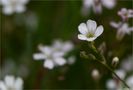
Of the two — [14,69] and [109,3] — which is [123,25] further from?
[14,69]

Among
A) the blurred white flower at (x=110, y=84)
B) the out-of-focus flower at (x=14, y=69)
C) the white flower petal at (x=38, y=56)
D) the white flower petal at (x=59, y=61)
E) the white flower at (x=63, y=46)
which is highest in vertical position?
the white flower petal at (x=38, y=56)

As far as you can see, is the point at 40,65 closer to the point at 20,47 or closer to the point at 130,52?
the point at 20,47

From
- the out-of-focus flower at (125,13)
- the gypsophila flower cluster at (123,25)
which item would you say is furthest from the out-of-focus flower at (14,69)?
the out-of-focus flower at (125,13)

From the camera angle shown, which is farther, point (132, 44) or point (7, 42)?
point (7, 42)

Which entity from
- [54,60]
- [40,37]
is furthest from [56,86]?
[54,60]

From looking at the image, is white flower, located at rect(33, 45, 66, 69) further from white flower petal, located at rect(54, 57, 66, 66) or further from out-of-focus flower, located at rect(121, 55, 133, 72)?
out-of-focus flower, located at rect(121, 55, 133, 72)

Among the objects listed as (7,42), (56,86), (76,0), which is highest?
(76,0)

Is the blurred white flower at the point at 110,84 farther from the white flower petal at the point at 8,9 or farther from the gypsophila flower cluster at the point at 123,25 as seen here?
the white flower petal at the point at 8,9

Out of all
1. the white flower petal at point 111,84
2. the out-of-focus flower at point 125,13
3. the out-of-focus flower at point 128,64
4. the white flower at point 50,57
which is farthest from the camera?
the out-of-focus flower at point 128,64

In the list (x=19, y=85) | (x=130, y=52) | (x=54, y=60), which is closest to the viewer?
(x=19, y=85)
